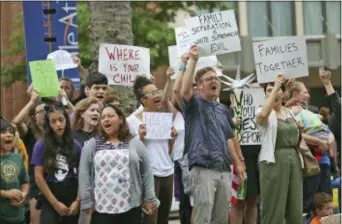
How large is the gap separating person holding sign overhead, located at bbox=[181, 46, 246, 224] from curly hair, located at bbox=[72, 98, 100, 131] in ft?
3.05

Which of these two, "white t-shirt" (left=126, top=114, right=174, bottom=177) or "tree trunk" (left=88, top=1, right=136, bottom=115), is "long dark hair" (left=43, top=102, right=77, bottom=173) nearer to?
"white t-shirt" (left=126, top=114, right=174, bottom=177)

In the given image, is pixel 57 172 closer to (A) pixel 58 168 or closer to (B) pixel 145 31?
(A) pixel 58 168

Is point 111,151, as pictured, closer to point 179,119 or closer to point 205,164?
point 205,164

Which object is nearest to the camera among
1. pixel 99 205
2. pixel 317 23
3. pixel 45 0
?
pixel 99 205

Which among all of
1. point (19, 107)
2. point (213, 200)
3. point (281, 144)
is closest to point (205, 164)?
point (213, 200)

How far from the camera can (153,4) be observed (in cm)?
2673

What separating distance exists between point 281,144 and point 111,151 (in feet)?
7.47

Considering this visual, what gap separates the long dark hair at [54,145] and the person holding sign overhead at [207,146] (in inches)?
44.9

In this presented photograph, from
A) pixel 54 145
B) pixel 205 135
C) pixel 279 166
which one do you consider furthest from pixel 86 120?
pixel 279 166

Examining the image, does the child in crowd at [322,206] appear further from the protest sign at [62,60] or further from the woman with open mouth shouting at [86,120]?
the protest sign at [62,60]

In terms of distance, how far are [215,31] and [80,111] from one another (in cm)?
221

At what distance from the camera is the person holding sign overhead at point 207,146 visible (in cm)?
883

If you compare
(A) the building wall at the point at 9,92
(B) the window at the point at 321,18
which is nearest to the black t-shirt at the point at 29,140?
(A) the building wall at the point at 9,92

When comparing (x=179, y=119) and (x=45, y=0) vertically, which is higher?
(x=45, y=0)
